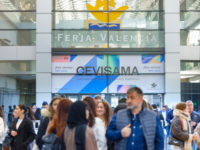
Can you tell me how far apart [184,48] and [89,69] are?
602 cm

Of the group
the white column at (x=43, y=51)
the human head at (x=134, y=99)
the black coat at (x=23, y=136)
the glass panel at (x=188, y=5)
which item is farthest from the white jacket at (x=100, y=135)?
the glass panel at (x=188, y=5)

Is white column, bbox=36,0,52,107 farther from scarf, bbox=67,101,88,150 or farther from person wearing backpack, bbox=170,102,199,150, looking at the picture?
scarf, bbox=67,101,88,150

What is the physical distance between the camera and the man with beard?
4.98 metres

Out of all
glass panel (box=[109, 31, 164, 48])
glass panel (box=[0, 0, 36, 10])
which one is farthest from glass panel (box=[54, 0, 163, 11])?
glass panel (box=[109, 31, 164, 48])

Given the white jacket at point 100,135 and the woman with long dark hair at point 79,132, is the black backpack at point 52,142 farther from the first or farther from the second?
the white jacket at point 100,135

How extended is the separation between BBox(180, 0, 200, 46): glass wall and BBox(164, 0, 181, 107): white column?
2.34 feet

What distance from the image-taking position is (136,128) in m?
5.02

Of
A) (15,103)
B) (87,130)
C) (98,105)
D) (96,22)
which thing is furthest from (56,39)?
(87,130)

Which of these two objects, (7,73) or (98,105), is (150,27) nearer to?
(7,73)

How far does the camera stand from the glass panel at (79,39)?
76.0 ft

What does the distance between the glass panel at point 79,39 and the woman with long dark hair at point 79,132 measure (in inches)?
736

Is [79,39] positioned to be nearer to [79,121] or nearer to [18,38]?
[18,38]

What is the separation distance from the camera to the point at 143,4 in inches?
930

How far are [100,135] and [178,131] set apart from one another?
2.55 metres
